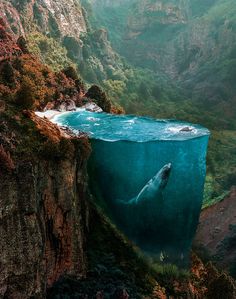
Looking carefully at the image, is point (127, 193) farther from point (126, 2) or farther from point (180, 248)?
point (126, 2)

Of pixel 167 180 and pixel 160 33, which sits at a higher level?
pixel 160 33

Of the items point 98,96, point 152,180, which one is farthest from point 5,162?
point 98,96

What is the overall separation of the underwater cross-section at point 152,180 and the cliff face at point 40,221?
211 centimetres

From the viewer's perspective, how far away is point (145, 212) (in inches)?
1021

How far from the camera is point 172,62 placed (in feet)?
422

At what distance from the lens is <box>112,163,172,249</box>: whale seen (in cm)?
2542

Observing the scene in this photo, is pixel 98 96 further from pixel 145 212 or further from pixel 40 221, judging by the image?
pixel 40 221

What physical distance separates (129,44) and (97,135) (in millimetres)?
115794

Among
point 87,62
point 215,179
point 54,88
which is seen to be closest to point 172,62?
point 87,62

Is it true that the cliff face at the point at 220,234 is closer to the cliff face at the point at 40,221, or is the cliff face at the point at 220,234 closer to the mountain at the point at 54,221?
the mountain at the point at 54,221

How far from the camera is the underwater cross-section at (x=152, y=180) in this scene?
25297 mm

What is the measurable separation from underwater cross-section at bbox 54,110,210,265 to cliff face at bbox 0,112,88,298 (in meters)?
2.11

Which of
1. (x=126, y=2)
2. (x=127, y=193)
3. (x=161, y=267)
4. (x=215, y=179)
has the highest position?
(x=126, y=2)

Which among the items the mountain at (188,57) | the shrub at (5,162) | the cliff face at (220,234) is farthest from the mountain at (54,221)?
the mountain at (188,57)
